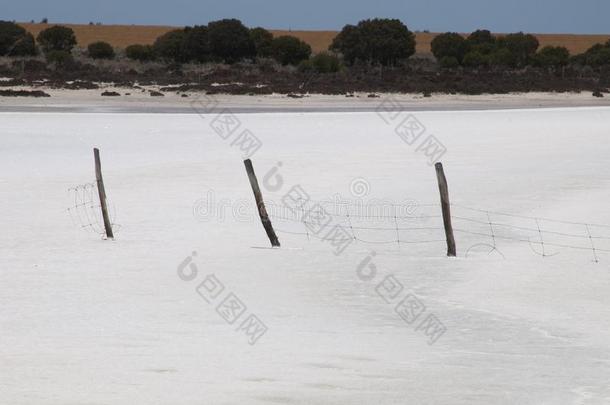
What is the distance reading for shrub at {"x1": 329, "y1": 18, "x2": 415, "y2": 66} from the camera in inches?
3354

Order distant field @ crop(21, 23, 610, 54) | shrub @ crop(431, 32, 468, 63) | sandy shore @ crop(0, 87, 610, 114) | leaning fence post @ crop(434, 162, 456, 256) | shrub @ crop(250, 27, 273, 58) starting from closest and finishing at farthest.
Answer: leaning fence post @ crop(434, 162, 456, 256) < sandy shore @ crop(0, 87, 610, 114) < shrub @ crop(250, 27, 273, 58) < shrub @ crop(431, 32, 468, 63) < distant field @ crop(21, 23, 610, 54)

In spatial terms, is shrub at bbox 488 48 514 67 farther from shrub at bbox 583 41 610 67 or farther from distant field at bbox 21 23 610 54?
distant field at bbox 21 23 610 54

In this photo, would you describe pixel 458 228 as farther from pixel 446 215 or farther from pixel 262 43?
pixel 262 43

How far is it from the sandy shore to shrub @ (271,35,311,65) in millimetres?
30474

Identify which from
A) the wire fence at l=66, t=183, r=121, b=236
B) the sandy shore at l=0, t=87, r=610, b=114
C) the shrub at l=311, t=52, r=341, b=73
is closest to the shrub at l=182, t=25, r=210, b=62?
the shrub at l=311, t=52, r=341, b=73

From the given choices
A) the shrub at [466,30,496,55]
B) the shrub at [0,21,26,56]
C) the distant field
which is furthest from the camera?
the distant field

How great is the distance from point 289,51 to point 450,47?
557 inches

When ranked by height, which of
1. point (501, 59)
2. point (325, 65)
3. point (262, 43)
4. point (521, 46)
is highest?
point (325, 65)

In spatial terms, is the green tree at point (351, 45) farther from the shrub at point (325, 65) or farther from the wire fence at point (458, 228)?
the wire fence at point (458, 228)

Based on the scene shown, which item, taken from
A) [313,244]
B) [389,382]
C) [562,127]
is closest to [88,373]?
[389,382]

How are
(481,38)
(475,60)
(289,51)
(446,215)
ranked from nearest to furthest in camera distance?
1. (446,215)
2. (475,60)
3. (289,51)
4. (481,38)

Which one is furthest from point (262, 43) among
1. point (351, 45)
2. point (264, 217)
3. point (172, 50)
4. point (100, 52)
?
point (264, 217)

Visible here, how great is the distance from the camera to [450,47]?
93375 mm

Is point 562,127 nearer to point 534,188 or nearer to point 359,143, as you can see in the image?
point 359,143
